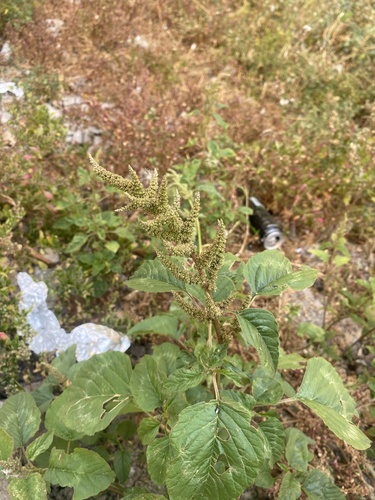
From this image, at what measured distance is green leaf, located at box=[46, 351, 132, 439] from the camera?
1292mm

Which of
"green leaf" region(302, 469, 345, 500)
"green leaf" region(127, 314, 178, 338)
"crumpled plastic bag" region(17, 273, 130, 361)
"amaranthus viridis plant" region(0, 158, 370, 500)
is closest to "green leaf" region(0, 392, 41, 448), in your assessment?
"amaranthus viridis plant" region(0, 158, 370, 500)

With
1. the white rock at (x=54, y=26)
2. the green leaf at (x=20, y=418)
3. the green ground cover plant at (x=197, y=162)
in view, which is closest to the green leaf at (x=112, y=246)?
the green ground cover plant at (x=197, y=162)

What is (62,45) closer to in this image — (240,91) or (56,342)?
(240,91)

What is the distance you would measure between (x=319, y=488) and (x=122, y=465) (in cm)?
70

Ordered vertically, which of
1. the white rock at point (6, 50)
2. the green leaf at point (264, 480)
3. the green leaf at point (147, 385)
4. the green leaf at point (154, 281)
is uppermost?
the green leaf at point (154, 281)

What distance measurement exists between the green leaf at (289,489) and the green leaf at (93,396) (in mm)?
594

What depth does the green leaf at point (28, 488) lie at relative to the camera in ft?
3.60

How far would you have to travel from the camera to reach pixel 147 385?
4.25ft

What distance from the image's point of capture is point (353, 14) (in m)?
5.05

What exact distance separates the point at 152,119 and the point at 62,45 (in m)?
1.19

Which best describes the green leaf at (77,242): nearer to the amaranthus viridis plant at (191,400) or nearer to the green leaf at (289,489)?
the amaranthus viridis plant at (191,400)

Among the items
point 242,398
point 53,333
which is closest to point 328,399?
point 242,398

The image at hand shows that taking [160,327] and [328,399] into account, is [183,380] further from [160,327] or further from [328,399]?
[160,327]

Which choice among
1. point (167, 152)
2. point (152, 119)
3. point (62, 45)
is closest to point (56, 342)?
point (167, 152)
